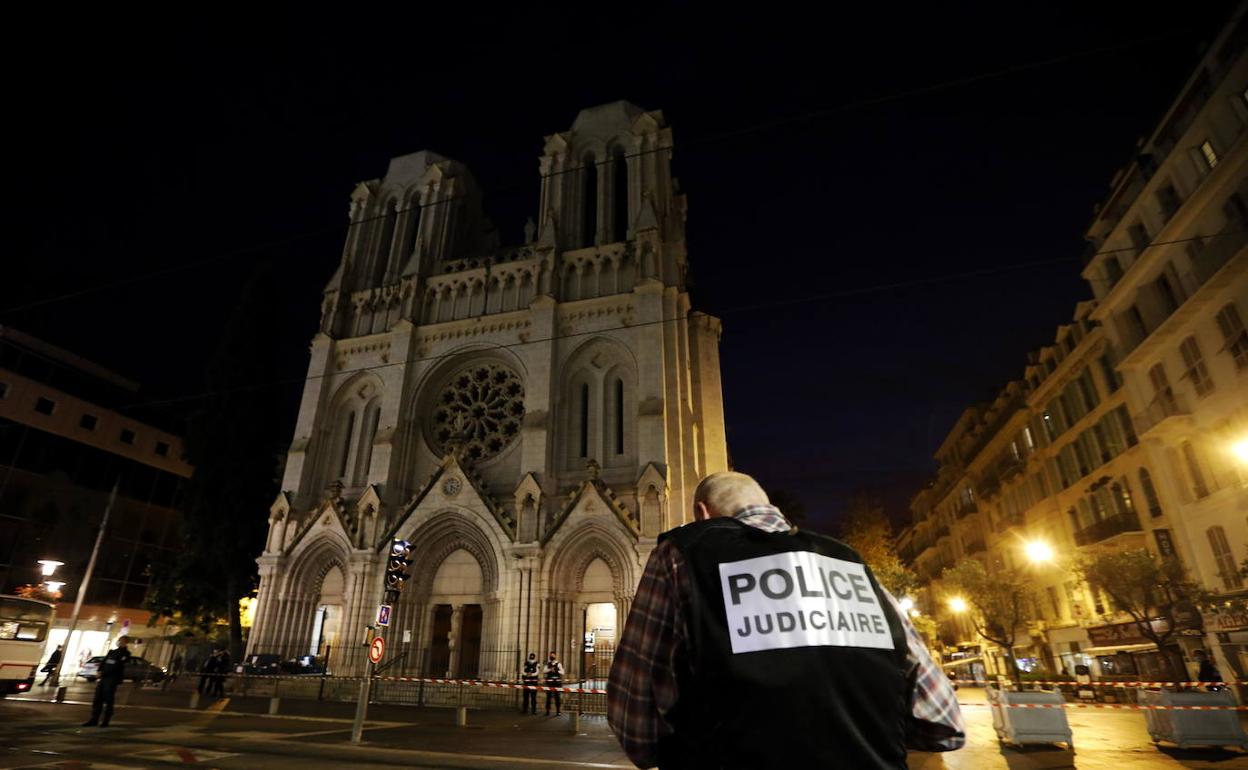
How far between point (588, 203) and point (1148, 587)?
88.8 feet

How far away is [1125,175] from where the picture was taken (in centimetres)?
2097

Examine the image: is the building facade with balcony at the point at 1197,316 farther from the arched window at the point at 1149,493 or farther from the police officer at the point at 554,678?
the police officer at the point at 554,678

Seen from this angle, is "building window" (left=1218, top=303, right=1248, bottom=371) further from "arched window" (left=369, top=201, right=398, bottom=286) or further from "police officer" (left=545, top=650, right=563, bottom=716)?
"arched window" (left=369, top=201, right=398, bottom=286)

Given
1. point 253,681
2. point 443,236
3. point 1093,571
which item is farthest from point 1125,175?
point 253,681

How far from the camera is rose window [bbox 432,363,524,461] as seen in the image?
26.4 metres

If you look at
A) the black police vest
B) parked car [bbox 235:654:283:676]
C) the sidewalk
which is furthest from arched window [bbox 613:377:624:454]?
the black police vest

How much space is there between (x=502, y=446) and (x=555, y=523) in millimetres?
5495

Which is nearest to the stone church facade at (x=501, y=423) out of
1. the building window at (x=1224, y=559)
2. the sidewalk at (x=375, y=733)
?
the sidewalk at (x=375, y=733)

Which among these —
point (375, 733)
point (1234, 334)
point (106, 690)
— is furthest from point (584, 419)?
point (1234, 334)

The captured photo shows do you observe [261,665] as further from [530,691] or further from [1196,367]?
[1196,367]

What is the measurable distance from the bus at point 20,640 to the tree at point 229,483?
10316 mm

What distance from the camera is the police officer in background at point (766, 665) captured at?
1668 millimetres

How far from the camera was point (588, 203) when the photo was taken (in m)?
32.7

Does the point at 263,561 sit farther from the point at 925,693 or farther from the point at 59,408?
the point at 925,693
